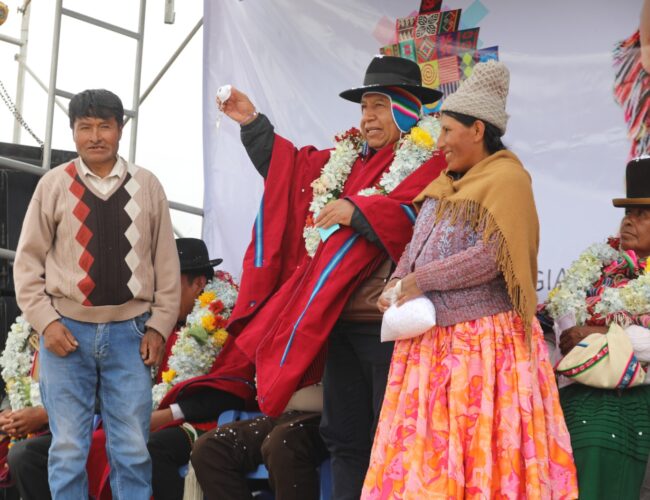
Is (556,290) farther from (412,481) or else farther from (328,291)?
(412,481)

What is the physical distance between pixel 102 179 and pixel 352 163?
3.41 feet

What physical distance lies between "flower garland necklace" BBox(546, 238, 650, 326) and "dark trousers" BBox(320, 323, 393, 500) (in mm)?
770

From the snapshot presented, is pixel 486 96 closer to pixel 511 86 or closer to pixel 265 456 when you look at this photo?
pixel 511 86

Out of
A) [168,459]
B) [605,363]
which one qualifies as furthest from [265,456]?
[605,363]

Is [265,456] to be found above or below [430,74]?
below

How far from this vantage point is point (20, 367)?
524 cm

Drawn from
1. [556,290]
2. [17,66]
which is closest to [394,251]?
[556,290]

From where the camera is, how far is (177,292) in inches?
166

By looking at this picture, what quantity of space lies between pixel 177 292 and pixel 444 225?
1250mm

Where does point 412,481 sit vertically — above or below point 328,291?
below

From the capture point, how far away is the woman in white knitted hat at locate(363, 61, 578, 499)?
10.6ft

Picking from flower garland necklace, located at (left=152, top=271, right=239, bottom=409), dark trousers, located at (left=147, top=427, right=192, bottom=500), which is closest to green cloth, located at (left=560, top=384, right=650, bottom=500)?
dark trousers, located at (left=147, top=427, right=192, bottom=500)

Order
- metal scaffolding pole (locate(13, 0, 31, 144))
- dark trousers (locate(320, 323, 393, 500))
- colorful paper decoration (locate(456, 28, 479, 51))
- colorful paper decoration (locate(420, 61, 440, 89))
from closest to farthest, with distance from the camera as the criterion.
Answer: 1. dark trousers (locate(320, 323, 393, 500))
2. colorful paper decoration (locate(456, 28, 479, 51))
3. colorful paper decoration (locate(420, 61, 440, 89))
4. metal scaffolding pole (locate(13, 0, 31, 144))

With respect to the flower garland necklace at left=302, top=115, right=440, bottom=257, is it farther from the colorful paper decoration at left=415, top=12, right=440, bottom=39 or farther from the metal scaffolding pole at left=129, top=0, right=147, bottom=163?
the metal scaffolding pole at left=129, top=0, right=147, bottom=163
